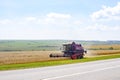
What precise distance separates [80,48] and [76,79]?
3256 cm

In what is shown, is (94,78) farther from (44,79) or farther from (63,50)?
(63,50)

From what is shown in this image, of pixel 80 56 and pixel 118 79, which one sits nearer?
pixel 118 79

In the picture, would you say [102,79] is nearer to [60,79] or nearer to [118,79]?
[118,79]

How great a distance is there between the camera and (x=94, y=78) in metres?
18.6

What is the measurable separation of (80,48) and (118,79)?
32166 millimetres

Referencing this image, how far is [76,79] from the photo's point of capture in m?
17.9

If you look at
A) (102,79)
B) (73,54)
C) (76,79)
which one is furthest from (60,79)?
(73,54)

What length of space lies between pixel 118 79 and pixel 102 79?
79cm

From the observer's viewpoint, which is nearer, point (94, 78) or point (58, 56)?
point (94, 78)

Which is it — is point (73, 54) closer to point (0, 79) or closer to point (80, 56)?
point (80, 56)

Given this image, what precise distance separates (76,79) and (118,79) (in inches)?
83.6

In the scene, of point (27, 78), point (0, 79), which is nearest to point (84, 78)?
point (27, 78)

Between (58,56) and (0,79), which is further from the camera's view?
(58,56)

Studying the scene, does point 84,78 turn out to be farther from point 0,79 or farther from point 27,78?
point 0,79
